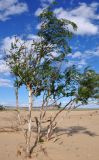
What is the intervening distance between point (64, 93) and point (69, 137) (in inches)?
241

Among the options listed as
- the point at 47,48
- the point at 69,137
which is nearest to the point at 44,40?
the point at 47,48

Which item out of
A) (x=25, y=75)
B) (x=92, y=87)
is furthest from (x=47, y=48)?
(x=92, y=87)

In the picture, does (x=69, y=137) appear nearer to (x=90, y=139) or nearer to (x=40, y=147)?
(x=90, y=139)

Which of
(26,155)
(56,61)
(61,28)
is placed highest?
(61,28)

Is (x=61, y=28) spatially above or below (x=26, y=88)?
above

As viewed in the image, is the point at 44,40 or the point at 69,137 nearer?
the point at 44,40

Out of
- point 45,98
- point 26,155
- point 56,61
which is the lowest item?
point 26,155

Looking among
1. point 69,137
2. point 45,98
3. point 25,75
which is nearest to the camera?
point 25,75

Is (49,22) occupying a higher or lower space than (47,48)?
higher

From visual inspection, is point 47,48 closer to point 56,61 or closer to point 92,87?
point 56,61

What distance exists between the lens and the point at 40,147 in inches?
805

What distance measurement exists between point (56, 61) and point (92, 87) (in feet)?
9.79

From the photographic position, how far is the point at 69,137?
25312 mm

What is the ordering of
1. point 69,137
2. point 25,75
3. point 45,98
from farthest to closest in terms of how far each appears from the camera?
point 69,137, point 45,98, point 25,75
